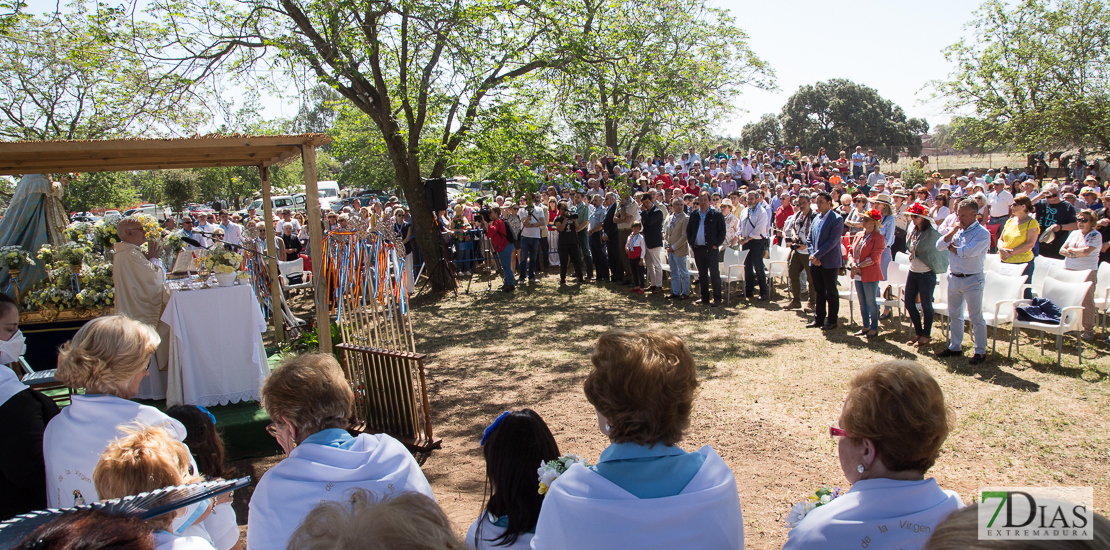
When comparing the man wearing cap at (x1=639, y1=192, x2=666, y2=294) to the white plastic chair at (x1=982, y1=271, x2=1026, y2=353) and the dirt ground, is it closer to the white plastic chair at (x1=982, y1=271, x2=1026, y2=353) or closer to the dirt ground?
the dirt ground

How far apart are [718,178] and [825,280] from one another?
10.2 meters

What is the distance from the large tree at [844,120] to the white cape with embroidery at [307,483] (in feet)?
146

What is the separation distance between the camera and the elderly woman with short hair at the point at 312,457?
2166mm

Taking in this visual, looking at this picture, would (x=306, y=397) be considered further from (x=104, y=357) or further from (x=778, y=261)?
(x=778, y=261)

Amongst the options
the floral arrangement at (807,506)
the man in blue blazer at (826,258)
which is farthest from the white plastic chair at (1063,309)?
the floral arrangement at (807,506)

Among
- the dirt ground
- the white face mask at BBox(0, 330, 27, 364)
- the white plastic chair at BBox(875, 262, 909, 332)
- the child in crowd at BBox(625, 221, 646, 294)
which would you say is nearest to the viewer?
the white face mask at BBox(0, 330, 27, 364)

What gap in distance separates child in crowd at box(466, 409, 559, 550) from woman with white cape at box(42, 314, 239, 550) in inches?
42.1

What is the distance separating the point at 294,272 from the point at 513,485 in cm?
1117

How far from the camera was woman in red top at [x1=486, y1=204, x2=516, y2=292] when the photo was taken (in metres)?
12.4

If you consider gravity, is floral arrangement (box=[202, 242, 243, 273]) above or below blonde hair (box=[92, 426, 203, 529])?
above

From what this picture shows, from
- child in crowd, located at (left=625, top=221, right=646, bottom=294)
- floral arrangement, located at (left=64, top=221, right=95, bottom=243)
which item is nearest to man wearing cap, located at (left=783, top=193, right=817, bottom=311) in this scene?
child in crowd, located at (left=625, top=221, right=646, bottom=294)

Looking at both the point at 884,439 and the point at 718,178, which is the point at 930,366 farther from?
the point at 718,178

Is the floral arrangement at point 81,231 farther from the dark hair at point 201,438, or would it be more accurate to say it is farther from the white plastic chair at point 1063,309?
the white plastic chair at point 1063,309

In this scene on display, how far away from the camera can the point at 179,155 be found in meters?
6.43
